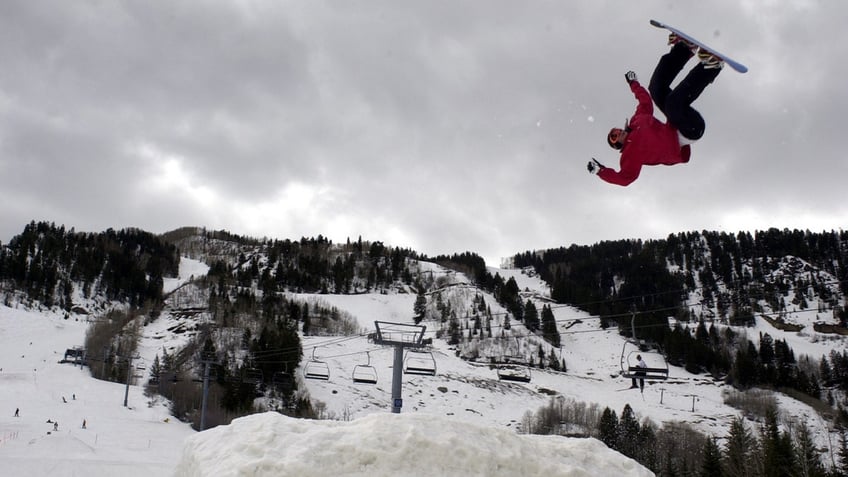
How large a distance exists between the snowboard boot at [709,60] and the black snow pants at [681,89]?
32 millimetres

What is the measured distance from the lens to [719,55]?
4.53m

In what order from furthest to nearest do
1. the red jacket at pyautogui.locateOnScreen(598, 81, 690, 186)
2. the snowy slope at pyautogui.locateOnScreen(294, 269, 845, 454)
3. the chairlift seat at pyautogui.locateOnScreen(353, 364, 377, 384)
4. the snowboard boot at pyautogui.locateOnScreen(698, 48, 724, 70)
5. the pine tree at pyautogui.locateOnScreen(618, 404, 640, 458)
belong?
the snowy slope at pyautogui.locateOnScreen(294, 269, 845, 454) < the pine tree at pyautogui.locateOnScreen(618, 404, 640, 458) < the chairlift seat at pyautogui.locateOnScreen(353, 364, 377, 384) < the red jacket at pyautogui.locateOnScreen(598, 81, 690, 186) < the snowboard boot at pyautogui.locateOnScreen(698, 48, 724, 70)

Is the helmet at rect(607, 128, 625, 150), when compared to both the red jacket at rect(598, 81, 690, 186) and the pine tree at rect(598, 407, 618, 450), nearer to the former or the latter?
the red jacket at rect(598, 81, 690, 186)

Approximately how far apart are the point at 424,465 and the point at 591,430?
230 feet

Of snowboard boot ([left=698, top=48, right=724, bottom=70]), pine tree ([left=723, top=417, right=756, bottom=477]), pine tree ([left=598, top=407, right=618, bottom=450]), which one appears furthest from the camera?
pine tree ([left=598, top=407, right=618, bottom=450])

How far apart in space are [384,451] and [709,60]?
4100 mm

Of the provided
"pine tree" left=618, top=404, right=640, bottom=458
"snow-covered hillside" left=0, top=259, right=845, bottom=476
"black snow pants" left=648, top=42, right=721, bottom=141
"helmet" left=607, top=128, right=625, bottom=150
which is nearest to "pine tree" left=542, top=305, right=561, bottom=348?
"snow-covered hillside" left=0, top=259, right=845, bottom=476

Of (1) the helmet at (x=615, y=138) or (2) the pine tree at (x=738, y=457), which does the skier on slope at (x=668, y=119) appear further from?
(2) the pine tree at (x=738, y=457)

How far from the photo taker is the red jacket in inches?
200

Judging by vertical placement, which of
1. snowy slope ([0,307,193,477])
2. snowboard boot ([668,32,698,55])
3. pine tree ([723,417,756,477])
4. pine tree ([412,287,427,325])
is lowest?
pine tree ([723,417,756,477])

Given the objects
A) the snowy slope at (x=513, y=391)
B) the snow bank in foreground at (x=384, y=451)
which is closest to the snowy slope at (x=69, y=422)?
the snowy slope at (x=513, y=391)

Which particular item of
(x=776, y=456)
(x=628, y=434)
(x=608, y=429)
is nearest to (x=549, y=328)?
(x=608, y=429)

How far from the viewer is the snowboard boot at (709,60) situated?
181 inches

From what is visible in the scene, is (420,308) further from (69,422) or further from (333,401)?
(69,422)
